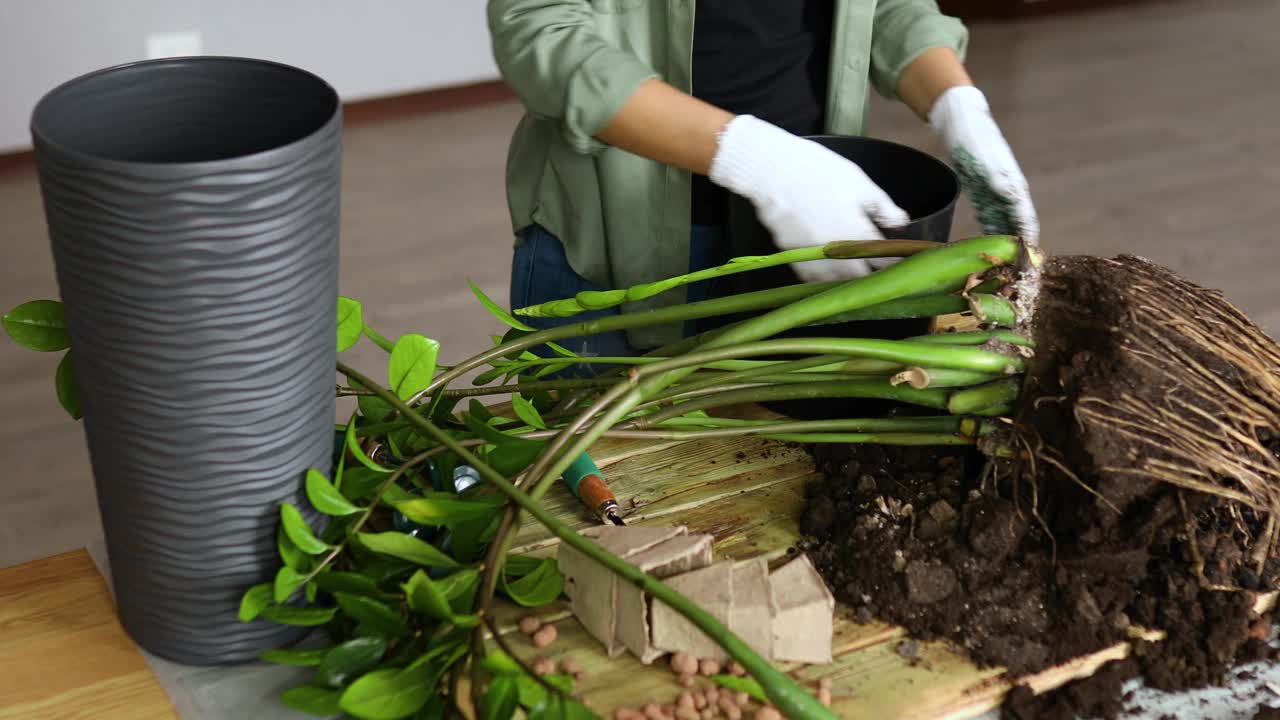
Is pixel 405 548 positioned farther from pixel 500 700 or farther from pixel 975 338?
pixel 975 338

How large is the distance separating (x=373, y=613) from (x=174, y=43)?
3034 mm

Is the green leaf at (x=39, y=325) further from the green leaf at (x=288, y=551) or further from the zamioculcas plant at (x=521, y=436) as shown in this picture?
the green leaf at (x=288, y=551)

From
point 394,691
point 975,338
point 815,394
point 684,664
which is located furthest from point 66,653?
point 975,338

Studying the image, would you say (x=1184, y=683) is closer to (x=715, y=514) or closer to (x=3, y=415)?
(x=715, y=514)

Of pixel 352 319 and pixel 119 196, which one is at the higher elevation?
pixel 119 196

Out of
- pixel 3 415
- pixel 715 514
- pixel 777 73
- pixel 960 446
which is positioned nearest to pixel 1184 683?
pixel 960 446

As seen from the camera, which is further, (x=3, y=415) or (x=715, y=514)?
(x=3, y=415)

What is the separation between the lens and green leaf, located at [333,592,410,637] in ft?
2.34

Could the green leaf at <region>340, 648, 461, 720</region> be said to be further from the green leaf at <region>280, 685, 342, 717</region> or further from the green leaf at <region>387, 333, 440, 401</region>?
the green leaf at <region>387, 333, 440, 401</region>

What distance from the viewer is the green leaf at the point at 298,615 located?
73 cm

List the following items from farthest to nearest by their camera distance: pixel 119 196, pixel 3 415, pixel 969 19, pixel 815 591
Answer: pixel 969 19 → pixel 3 415 → pixel 815 591 → pixel 119 196

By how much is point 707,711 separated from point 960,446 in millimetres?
319

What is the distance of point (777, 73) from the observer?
1247 mm

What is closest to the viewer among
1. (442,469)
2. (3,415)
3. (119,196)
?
(119,196)
